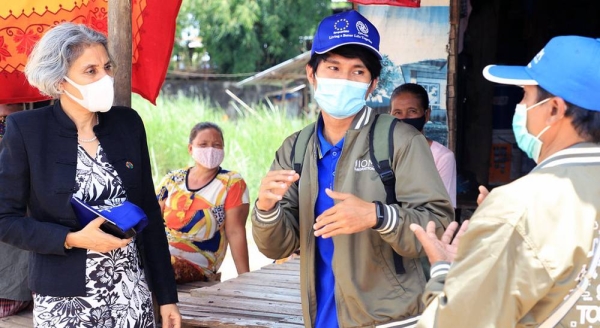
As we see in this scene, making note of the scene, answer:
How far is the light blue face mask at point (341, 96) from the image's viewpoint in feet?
7.95

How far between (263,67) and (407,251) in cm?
1866

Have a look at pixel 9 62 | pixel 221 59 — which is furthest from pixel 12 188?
pixel 221 59

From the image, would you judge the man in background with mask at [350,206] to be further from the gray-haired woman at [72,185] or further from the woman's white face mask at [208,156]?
the woman's white face mask at [208,156]

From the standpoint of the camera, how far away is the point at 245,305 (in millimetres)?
3508

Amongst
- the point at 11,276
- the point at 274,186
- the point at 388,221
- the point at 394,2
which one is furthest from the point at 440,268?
the point at 11,276

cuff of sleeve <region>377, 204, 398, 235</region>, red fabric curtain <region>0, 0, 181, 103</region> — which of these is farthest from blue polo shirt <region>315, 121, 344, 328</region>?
red fabric curtain <region>0, 0, 181, 103</region>

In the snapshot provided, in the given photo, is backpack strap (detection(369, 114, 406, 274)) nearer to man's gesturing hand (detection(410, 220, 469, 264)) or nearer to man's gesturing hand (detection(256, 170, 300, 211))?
man's gesturing hand (detection(256, 170, 300, 211))

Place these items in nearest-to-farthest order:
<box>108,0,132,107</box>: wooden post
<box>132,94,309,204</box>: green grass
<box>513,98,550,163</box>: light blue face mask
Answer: <box>513,98,550,163</box>: light blue face mask < <box>108,0,132,107</box>: wooden post < <box>132,94,309,204</box>: green grass

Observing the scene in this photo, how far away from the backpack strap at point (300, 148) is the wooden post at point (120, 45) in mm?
1020

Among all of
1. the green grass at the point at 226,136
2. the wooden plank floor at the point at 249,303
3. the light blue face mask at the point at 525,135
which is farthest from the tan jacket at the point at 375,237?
the green grass at the point at 226,136

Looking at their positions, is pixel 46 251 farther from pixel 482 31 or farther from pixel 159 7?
pixel 482 31

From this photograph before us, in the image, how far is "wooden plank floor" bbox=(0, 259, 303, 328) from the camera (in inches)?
128

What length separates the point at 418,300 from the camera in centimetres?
228

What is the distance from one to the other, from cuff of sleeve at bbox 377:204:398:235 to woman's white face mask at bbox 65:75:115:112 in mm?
1101
